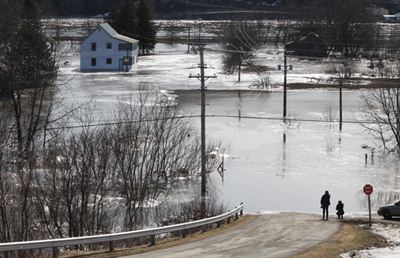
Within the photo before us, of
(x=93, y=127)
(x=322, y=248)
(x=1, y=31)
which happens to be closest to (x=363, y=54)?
(x=1, y=31)

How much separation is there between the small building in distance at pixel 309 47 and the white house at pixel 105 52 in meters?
29.7

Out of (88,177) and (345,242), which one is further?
(88,177)

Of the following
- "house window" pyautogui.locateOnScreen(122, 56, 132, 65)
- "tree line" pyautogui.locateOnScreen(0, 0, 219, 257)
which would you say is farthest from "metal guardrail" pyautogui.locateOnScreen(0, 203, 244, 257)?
"house window" pyautogui.locateOnScreen(122, 56, 132, 65)

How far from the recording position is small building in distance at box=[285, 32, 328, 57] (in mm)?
104606

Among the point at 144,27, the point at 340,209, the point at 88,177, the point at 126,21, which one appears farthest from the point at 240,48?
the point at 88,177

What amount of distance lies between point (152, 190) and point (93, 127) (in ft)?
37.0

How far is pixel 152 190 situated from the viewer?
2716 centimetres

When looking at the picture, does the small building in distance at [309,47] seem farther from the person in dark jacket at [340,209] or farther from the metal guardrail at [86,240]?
the metal guardrail at [86,240]

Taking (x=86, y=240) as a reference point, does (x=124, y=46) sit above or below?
above

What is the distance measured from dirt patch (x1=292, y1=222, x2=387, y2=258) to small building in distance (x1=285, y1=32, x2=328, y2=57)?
84.9 meters

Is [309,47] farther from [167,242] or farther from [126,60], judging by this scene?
[167,242]

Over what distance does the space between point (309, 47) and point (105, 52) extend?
36.5 m

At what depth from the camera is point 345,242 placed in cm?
1752

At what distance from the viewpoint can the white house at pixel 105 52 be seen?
Result: 270 feet
